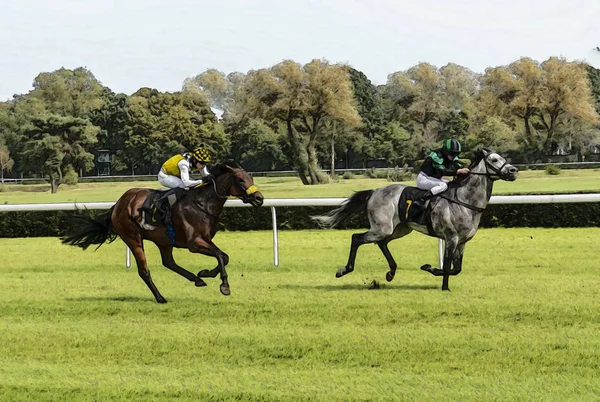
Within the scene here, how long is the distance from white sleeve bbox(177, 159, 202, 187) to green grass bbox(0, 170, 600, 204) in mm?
17361

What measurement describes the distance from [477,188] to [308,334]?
8.59ft

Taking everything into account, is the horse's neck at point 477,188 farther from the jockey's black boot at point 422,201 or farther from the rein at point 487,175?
the jockey's black boot at point 422,201

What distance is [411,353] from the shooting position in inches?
188

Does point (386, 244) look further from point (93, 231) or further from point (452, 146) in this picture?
point (93, 231)

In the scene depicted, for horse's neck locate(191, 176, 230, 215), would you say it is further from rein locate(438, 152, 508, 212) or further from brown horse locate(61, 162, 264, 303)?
rein locate(438, 152, 508, 212)

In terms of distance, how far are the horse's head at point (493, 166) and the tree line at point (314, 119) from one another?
90.5 feet

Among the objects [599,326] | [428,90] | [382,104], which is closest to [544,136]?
[428,90]

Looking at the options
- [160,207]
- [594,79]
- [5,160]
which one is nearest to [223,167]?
[160,207]

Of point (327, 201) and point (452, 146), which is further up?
point (452, 146)

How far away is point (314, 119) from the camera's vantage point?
3681cm

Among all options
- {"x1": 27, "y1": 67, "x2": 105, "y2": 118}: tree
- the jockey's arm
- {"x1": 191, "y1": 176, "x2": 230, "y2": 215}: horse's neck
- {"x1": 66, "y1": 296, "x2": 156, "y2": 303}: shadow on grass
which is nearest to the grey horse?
{"x1": 191, "y1": 176, "x2": 230, "y2": 215}: horse's neck

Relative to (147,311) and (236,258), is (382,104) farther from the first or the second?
(147,311)

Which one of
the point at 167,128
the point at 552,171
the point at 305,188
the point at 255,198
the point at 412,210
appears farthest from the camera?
the point at 167,128

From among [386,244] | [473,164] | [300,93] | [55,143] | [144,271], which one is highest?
[300,93]
